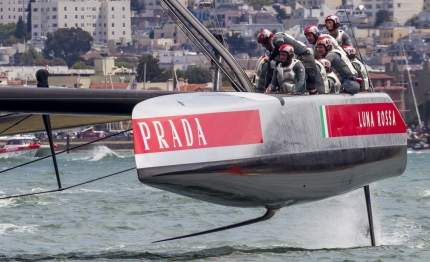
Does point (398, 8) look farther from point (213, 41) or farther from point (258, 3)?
point (213, 41)

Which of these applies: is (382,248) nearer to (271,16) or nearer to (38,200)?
(38,200)

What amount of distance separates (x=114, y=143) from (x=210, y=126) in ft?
199

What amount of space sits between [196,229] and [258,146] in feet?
17.6

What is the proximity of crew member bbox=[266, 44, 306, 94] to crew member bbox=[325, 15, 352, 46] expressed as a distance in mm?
1312

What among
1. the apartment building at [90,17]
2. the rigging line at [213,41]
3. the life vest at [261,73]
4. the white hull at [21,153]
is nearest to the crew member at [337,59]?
the life vest at [261,73]

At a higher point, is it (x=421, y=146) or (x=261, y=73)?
(x=261, y=73)

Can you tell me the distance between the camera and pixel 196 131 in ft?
30.0

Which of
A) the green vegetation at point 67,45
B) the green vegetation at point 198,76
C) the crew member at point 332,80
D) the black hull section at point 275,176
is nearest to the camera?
the black hull section at point 275,176

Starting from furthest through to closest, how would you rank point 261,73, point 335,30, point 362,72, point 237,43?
point 237,43
point 335,30
point 362,72
point 261,73

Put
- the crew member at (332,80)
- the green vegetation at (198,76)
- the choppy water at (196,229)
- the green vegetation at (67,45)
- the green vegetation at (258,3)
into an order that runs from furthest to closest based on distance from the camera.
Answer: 1. the green vegetation at (258,3)
2. the green vegetation at (67,45)
3. the green vegetation at (198,76)
4. the choppy water at (196,229)
5. the crew member at (332,80)

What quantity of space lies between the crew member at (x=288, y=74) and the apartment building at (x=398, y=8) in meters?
129

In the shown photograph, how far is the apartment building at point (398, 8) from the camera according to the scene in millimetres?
140500

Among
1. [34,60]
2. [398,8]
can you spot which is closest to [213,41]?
[34,60]

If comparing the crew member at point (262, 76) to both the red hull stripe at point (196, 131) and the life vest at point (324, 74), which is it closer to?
the life vest at point (324, 74)
